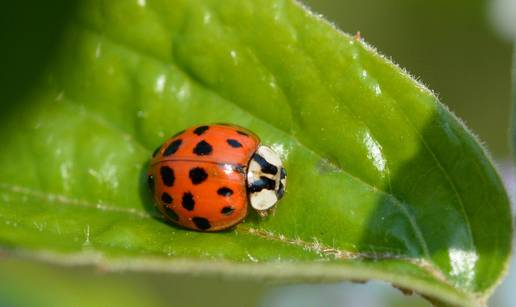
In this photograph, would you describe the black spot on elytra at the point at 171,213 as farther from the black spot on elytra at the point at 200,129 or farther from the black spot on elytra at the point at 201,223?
the black spot on elytra at the point at 200,129

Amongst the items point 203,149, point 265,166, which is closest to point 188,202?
point 203,149

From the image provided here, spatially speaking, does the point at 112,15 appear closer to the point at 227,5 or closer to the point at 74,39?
the point at 74,39

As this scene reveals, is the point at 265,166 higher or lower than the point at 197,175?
higher

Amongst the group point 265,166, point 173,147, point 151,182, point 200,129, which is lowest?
point 151,182

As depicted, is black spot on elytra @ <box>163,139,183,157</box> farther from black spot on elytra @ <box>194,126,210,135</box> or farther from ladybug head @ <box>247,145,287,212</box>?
ladybug head @ <box>247,145,287,212</box>

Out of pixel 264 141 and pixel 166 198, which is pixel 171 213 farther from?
pixel 264 141

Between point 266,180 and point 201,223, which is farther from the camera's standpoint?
point 266,180

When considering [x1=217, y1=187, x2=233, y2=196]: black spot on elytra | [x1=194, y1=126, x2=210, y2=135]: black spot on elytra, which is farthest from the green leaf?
[x1=217, y1=187, x2=233, y2=196]: black spot on elytra
